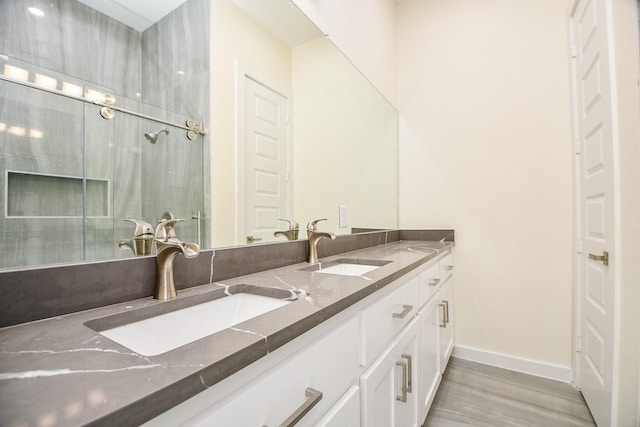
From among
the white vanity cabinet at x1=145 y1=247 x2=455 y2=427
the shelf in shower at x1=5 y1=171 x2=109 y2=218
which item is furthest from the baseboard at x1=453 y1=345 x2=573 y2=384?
the shelf in shower at x1=5 y1=171 x2=109 y2=218

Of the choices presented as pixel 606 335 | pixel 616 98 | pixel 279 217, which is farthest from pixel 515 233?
pixel 279 217

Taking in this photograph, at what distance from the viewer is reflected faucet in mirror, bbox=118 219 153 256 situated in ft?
2.55

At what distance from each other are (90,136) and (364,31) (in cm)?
185

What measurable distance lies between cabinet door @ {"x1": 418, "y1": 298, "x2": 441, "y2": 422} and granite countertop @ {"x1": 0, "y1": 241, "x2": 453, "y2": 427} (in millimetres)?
869

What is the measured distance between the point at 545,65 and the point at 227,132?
2143mm

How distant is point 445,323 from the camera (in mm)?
1798

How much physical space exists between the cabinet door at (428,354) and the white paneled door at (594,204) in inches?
28.2

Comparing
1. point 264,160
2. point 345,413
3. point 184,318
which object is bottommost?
point 345,413

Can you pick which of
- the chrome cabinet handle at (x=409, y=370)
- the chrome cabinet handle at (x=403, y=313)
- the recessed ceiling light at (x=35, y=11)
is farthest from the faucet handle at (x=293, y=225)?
the recessed ceiling light at (x=35, y=11)

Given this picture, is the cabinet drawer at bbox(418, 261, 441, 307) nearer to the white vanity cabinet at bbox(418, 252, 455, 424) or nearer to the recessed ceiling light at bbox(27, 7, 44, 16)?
the white vanity cabinet at bbox(418, 252, 455, 424)

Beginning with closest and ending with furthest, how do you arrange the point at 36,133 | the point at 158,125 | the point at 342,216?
1. the point at 36,133
2. the point at 158,125
3. the point at 342,216

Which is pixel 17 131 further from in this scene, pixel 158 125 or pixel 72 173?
pixel 158 125

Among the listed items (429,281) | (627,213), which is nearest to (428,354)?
(429,281)

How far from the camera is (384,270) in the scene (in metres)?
1.04
